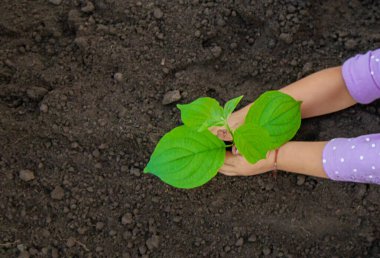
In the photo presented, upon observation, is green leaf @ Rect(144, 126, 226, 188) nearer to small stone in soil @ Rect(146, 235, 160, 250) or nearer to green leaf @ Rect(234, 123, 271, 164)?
green leaf @ Rect(234, 123, 271, 164)

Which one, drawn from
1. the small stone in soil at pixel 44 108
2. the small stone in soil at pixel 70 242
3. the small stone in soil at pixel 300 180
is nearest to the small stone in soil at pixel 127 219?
the small stone in soil at pixel 70 242

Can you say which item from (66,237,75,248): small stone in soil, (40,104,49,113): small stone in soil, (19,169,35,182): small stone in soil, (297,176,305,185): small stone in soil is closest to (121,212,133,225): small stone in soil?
(66,237,75,248): small stone in soil

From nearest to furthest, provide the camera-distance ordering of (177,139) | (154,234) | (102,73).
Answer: (177,139)
(154,234)
(102,73)

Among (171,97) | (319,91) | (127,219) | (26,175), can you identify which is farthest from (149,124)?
(319,91)

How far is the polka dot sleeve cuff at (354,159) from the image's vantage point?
1.42m

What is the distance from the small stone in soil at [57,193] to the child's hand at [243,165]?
1.67 feet

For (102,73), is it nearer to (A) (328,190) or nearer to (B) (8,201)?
(B) (8,201)

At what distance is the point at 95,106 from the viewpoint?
1.78m

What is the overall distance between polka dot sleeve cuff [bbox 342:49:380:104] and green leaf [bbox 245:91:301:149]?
229mm

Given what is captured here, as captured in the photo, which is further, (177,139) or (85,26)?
(85,26)

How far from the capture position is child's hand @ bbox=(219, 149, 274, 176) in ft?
5.24

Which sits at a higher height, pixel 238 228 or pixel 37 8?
pixel 37 8

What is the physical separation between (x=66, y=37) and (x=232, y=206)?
2.64 feet

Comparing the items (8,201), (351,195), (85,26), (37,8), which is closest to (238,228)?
(351,195)
